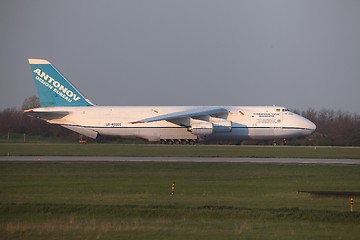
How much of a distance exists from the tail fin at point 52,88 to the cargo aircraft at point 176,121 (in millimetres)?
93

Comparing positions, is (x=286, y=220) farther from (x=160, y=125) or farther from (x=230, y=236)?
(x=160, y=125)

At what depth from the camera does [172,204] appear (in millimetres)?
19438

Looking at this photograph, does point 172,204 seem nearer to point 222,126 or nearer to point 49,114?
point 222,126

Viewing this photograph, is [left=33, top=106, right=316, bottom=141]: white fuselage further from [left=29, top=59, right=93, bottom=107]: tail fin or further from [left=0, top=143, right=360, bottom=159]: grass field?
[left=0, top=143, right=360, bottom=159]: grass field

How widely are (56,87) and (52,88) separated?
0.36 metres

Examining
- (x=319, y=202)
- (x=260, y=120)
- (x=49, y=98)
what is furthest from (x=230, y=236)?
(x=49, y=98)

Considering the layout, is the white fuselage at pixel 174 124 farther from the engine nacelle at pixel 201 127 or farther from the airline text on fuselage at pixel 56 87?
the airline text on fuselage at pixel 56 87

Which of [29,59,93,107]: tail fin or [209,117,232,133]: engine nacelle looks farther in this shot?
[29,59,93,107]: tail fin

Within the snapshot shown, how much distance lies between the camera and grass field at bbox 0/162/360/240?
49.7ft

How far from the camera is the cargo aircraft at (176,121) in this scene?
6053cm

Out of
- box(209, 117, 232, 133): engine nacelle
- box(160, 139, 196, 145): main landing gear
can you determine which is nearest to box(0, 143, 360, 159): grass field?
box(209, 117, 232, 133): engine nacelle

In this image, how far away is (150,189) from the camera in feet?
77.4

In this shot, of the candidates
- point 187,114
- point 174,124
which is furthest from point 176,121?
point 187,114

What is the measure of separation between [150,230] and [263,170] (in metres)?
17.5
